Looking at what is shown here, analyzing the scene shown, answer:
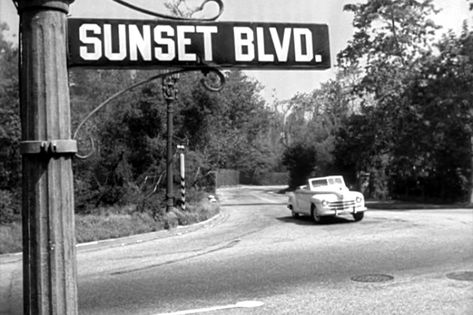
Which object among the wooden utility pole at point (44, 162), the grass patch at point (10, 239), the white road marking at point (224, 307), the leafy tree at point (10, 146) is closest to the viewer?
the wooden utility pole at point (44, 162)

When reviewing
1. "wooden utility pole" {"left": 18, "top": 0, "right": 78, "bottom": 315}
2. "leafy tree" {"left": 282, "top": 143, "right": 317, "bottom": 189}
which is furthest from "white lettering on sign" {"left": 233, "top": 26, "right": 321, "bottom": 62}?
"leafy tree" {"left": 282, "top": 143, "right": 317, "bottom": 189}

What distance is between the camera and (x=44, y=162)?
2.39m

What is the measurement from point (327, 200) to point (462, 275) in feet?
29.8

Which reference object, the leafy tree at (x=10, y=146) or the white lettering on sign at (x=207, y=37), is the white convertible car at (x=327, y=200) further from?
the white lettering on sign at (x=207, y=37)

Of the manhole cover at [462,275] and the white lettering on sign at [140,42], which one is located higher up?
the white lettering on sign at [140,42]

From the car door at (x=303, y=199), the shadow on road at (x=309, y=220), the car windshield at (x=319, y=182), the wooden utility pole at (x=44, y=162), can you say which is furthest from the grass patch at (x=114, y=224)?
the wooden utility pole at (x=44, y=162)

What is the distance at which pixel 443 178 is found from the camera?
33.2m

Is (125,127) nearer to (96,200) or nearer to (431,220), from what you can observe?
(96,200)

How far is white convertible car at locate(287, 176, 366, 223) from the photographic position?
17500 mm

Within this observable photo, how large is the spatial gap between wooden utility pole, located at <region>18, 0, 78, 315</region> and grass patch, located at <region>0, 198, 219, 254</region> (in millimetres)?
11421

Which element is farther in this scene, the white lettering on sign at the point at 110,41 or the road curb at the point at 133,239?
the road curb at the point at 133,239

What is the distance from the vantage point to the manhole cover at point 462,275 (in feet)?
27.0

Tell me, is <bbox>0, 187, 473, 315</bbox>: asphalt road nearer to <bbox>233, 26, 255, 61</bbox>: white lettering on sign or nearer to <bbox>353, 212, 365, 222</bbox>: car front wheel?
<bbox>353, 212, 365, 222</bbox>: car front wheel

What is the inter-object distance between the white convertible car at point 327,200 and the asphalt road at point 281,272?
5.13 feet
